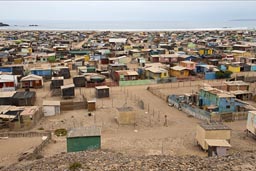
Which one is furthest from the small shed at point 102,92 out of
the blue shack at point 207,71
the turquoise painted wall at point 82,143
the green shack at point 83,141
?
the blue shack at point 207,71

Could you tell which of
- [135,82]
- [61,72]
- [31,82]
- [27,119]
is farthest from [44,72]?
[27,119]

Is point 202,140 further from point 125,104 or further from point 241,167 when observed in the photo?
point 125,104

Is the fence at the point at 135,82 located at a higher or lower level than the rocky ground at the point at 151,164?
lower

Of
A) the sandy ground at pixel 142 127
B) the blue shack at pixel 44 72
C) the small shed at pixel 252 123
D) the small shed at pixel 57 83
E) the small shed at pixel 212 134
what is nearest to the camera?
the small shed at pixel 212 134

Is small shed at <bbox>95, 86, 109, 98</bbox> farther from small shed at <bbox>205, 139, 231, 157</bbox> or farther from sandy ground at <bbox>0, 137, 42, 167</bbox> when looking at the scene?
small shed at <bbox>205, 139, 231, 157</bbox>

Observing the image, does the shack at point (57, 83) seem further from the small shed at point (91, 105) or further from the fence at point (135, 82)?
the small shed at point (91, 105)

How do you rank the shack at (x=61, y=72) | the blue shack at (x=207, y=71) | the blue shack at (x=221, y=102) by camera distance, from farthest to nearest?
the shack at (x=61, y=72), the blue shack at (x=207, y=71), the blue shack at (x=221, y=102)
